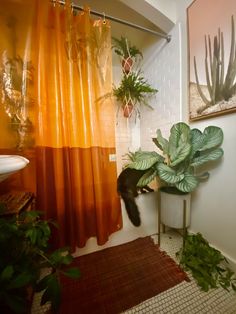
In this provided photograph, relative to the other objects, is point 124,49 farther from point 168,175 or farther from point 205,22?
point 168,175

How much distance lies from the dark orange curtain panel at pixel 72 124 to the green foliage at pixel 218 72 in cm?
68

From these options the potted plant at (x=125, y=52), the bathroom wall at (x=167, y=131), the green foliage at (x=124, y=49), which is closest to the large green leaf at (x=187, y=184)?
the bathroom wall at (x=167, y=131)

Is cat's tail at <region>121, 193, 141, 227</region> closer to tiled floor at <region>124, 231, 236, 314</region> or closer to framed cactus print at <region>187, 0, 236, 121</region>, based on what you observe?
tiled floor at <region>124, 231, 236, 314</region>

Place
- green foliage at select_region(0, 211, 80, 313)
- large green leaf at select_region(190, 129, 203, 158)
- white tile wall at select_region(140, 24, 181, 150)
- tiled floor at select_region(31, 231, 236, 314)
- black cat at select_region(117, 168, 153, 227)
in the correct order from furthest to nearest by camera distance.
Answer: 1. white tile wall at select_region(140, 24, 181, 150)
2. black cat at select_region(117, 168, 153, 227)
3. large green leaf at select_region(190, 129, 203, 158)
4. tiled floor at select_region(31, 231, 236, 314)
5. green foliage at select_region(0, 211, 80, 313)

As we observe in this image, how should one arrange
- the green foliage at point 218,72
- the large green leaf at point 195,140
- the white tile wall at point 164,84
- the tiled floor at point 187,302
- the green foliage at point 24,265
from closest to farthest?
1. the green foliage at point 24,265
2. the tiled floor at point 187,302
3. the green foliage at point 218,72
4. the large green leaf at point 195,140
5. the white tile wall at point 164,84

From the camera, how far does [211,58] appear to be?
102 cm

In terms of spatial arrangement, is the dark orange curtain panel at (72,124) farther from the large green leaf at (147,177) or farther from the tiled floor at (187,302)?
the tiled floor at (187,302)

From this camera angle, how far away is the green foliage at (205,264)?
2.97 ft

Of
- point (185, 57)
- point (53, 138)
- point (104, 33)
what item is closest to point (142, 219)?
point (53, 138)

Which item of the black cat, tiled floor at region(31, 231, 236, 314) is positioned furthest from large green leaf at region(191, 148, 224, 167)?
tiled floor at region(31, 231, 236, 314)

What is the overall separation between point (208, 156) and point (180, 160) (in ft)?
0.63

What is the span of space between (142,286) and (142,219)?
0.46 metres

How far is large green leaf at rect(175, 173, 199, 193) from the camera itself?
938 millimetres

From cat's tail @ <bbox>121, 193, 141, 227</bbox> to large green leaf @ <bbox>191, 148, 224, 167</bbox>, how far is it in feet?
1.69
